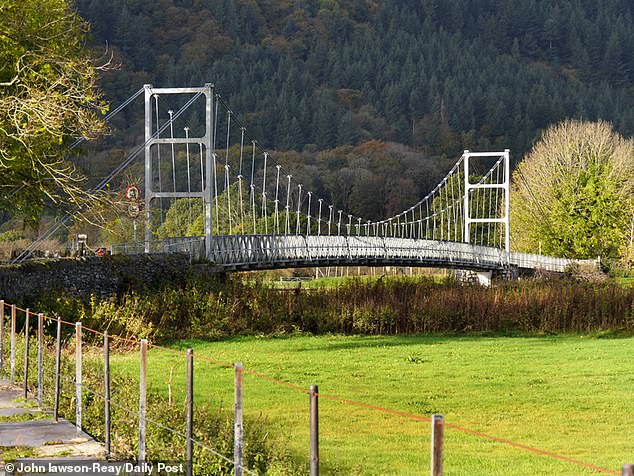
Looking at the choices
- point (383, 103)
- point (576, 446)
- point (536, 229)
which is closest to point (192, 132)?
point (383, 103)

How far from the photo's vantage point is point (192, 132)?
119 meters

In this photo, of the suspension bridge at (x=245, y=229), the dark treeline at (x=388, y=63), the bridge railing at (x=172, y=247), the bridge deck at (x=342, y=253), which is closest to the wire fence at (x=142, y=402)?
the suspension bridge at (x=245, y=229)

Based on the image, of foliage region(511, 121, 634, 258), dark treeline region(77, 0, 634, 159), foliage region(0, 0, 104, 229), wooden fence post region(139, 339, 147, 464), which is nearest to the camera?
wooden fence post region(139, 339, 147, 464)

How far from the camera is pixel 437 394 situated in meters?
20.3

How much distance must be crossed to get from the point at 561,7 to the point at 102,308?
18010 cm

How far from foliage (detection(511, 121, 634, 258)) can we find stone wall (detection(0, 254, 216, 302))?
142 feet

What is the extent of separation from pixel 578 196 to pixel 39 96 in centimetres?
5789

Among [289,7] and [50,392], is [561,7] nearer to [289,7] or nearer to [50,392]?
[289,7]

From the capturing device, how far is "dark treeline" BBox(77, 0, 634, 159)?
136 m

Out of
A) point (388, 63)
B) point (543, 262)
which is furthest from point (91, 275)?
point (388, 63)

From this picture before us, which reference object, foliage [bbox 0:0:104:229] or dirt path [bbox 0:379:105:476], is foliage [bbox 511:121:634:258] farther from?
dirt path [bbox 0:379:105:476]

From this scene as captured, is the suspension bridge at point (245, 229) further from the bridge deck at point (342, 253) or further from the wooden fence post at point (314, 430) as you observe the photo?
the wooden fence post at point (314, 430)

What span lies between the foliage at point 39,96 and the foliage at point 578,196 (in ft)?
168

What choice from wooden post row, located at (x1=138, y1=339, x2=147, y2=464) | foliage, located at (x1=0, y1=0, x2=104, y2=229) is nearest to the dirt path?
wooden post row, located at (x1=138, y1=339, x2=147, y2=464)
